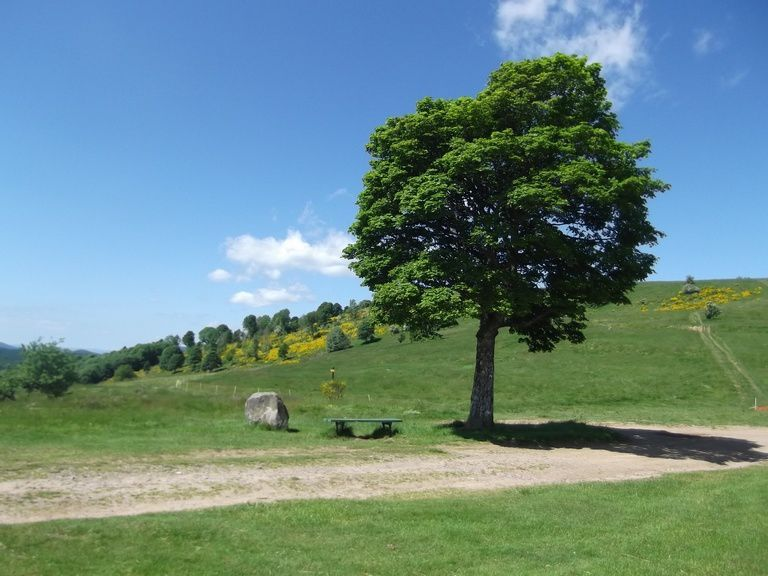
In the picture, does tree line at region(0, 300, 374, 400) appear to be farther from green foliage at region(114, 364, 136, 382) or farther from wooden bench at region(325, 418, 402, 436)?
wooden bench at region(325, 418, 402, 436)

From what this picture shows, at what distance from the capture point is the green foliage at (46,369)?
37.6m

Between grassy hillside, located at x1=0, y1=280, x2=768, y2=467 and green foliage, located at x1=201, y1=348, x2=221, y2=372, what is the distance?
4208 cm

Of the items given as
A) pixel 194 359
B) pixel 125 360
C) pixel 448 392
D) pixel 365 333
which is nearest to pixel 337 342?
pixel 365 333

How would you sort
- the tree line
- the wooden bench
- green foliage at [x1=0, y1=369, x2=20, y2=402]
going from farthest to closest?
the tree line → green foliage at [x1=0, y1=369, x2=20, y2=402] → the wooden bench

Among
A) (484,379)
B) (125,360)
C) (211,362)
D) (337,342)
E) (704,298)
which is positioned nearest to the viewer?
(484,379)

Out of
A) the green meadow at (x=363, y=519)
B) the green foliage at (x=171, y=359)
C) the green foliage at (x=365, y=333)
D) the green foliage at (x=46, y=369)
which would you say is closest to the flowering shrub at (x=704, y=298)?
the green foliage at (x=365, y=333)

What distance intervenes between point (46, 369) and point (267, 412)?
82.3 ft

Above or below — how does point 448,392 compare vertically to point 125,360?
below

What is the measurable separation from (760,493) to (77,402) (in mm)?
25141

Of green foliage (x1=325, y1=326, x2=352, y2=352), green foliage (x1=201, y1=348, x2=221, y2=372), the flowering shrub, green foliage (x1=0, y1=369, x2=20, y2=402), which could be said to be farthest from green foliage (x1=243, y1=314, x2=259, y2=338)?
green foliage (x1=0, y1=369, x2=20, y2=402)

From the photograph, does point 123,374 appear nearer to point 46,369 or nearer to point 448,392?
point 46,369

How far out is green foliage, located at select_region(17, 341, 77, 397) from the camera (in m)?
37.6

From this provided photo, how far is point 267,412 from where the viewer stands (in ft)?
68.9

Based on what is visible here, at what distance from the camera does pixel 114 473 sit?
1244 centimetres
